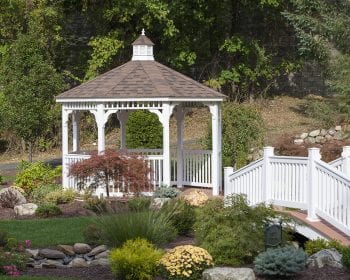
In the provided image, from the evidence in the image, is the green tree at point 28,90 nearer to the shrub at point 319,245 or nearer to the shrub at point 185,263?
the shrub at point 319,245

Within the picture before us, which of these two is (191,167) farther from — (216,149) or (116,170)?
(116,170)

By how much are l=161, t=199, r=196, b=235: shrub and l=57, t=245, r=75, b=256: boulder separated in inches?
71.8

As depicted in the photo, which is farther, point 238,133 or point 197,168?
point 238,133

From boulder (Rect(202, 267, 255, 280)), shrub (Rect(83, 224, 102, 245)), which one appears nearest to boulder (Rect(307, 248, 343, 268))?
boulder (Rect(202, 267, 255, 280))

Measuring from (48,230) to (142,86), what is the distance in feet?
20.0

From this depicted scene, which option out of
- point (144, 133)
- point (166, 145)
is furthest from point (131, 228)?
point (144, 133)

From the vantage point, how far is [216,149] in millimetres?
20188

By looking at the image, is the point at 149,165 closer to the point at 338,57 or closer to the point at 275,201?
the point at 275,201

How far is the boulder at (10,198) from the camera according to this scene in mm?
18344

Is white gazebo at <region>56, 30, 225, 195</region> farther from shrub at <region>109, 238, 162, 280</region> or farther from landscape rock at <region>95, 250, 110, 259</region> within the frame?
shrub at <region>109, 238, 162, 280</region>

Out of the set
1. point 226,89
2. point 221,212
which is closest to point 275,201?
point 221,212

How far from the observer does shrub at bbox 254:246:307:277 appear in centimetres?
1012

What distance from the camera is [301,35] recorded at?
30.0 m

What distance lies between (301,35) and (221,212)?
19468 millimetres
